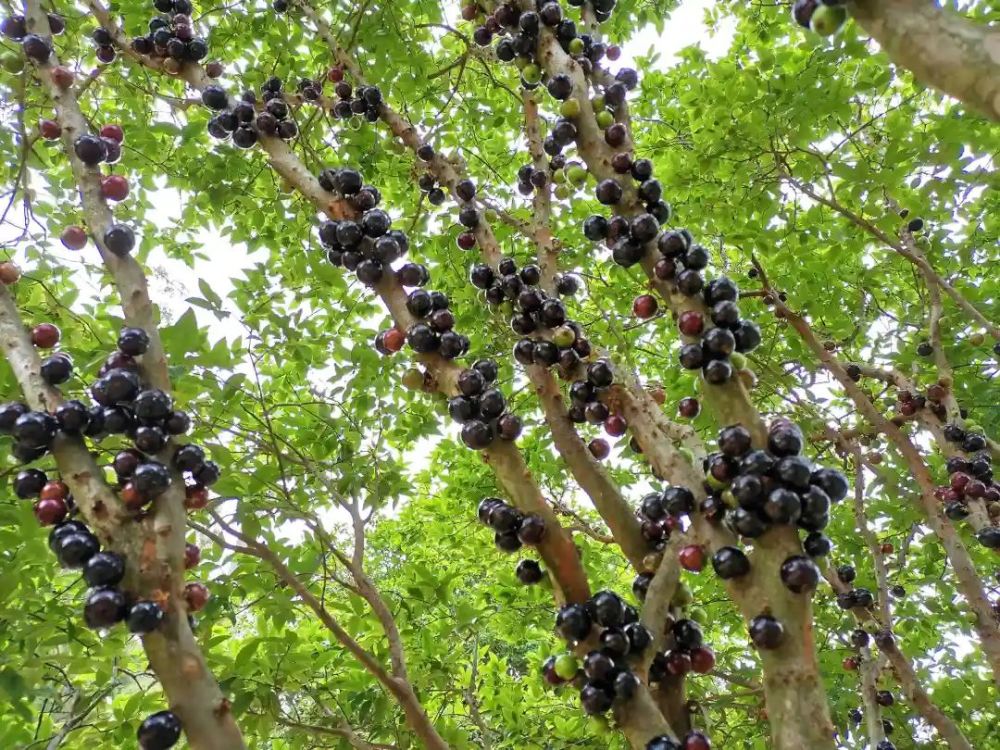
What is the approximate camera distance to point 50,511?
2.20m

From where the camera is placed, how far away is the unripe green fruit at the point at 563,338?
10.6 feet

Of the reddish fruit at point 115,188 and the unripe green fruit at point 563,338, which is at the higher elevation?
the reddish fruit at point 115,188

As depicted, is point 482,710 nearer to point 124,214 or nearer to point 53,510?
point 53,510

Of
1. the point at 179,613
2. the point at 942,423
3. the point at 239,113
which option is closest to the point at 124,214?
the point at 239,113

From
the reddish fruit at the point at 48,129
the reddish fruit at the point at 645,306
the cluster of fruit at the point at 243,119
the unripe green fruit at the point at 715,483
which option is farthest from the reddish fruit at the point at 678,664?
the reddish fruit at the point at 48,129

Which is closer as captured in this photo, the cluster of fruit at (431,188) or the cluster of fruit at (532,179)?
the cluster of fruit at (532,179)

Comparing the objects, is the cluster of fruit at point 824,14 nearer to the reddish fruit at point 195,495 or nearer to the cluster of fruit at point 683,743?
the cluster of fruit at point 683,743

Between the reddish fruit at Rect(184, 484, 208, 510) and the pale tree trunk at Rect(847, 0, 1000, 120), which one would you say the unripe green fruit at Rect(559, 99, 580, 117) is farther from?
→ the reddish fruit at Rect(184, 484, 208, 510)

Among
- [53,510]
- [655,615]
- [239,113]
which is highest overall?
[239,113]

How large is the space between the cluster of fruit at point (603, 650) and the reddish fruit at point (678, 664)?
0.21 meters

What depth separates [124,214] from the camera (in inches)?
208

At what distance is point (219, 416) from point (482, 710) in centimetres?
344

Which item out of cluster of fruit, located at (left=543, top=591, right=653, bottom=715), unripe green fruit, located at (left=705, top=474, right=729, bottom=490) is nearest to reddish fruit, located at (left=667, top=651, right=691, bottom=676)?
cluster of fruit, located at (left=543, top=591, right=653, bottom=715)

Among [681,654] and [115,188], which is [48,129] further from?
[681,654]
